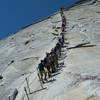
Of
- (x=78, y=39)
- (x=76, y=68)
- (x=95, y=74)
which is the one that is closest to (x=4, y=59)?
(x=78, y=39)

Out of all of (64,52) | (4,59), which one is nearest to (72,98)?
Answer: (64,52)

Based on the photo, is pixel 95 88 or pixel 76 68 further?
pixel 76 68

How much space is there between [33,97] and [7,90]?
651 centimetres

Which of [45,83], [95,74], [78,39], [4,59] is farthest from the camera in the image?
[4,59]

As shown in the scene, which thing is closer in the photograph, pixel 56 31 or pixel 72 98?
pixel 72 98

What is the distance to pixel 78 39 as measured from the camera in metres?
32.7

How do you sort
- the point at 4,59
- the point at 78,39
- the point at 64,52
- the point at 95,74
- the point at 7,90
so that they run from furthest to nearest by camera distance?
the point at 4,59 → the point at 78,39 → the point at 64,52 → the point at 7,90 → the point at 95,74

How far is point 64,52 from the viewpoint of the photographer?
1069 inches

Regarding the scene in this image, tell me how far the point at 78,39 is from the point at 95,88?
60.3ft

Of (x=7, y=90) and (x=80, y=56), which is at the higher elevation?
(x=80, y=56)

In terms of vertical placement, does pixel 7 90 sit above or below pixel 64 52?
below

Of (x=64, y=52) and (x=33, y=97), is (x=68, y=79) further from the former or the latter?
(x=64, y=52)

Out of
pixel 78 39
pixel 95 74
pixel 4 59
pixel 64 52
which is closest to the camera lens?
pixel 95 74

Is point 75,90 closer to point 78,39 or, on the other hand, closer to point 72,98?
point 72,98
